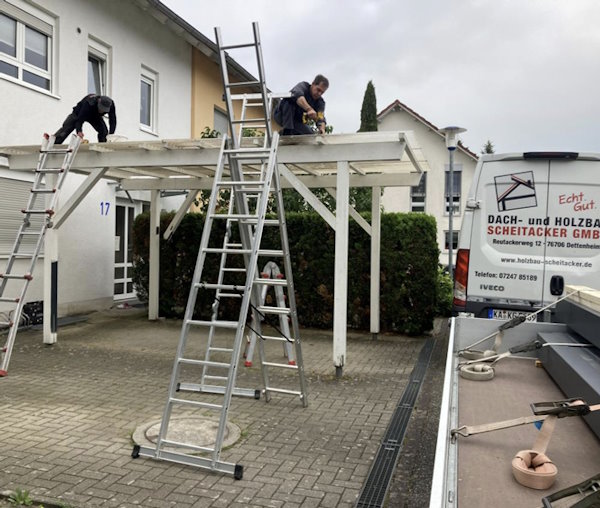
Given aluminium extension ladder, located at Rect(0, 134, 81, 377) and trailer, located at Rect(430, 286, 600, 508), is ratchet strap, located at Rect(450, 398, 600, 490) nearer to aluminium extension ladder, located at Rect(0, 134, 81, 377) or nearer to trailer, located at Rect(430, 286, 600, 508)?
trailer, located at Rect(430, 286, 600, 508)

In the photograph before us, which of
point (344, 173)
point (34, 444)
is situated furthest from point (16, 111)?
point (34, 444)

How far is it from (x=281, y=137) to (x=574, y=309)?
4043mm

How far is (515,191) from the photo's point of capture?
6.09 metres

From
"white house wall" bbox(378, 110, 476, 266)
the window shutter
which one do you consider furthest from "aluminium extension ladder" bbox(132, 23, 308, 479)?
"white house wall" bbox(378, 110, 476, 266)

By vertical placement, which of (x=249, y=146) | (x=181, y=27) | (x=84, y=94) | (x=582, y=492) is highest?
(x=181, y=27)

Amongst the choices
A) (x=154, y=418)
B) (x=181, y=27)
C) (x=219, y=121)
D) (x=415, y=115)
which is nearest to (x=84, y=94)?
(x=181, y=27)

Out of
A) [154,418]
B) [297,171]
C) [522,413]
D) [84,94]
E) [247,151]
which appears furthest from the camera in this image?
[84,94]

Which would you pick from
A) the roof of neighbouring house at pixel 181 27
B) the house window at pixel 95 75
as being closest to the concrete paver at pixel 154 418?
the house window at pixel 95 75

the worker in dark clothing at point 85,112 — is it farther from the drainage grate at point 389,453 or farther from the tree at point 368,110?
the tree at point 368,110

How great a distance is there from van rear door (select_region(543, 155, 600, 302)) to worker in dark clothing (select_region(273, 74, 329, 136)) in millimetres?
2784

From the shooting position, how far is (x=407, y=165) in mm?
8195

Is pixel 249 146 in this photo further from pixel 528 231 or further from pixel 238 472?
pixel 238 472

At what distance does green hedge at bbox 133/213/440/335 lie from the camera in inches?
373

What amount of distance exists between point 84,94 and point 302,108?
6.19 m
